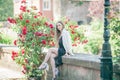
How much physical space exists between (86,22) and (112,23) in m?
48.3

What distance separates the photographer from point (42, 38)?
1266 centimetres

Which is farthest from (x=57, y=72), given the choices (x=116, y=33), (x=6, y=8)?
(x=6, y=8)

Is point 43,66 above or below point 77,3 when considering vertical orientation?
below

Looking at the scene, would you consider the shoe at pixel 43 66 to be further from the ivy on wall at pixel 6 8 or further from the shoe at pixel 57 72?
the ivy on wall at pixel 6 8

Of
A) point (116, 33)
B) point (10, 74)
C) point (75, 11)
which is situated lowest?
point (10, 74)

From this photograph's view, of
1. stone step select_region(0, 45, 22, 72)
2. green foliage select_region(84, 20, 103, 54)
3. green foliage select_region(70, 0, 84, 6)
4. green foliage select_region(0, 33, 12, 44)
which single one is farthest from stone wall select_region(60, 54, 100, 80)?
green foliage select_region(70, 0, 84, 6)

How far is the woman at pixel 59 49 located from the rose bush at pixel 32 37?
0.94 metres

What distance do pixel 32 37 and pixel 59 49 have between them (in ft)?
4.44

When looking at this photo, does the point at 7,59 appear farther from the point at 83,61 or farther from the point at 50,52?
the point at 83,61

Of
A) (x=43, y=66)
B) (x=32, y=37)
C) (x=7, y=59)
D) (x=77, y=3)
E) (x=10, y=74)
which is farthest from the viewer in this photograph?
(x=77, y=3)

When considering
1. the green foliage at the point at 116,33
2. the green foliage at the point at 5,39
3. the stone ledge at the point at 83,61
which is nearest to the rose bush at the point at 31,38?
the stone ledge at the point at 83,61

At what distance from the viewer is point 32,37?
12.6 metres

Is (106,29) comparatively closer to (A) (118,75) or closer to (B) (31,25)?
(A) (118,75)

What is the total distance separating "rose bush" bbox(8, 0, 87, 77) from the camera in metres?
12.7
